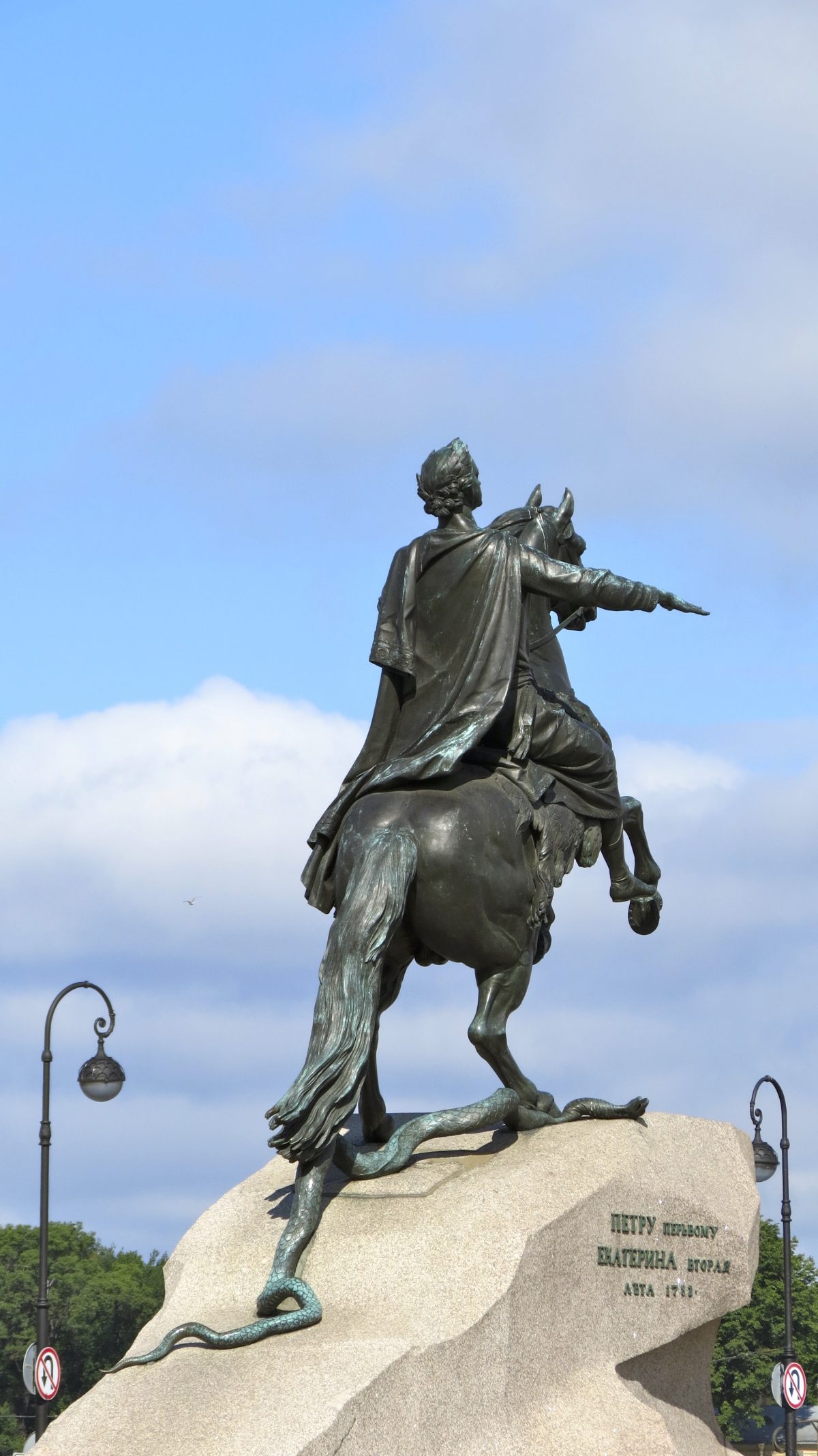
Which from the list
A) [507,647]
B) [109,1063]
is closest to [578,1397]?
[507,647]

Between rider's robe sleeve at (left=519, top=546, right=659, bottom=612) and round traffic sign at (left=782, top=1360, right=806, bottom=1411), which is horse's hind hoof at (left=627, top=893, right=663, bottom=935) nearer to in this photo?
rider's robe sleeve at (left=519, top=546, right=659, bottom=612)

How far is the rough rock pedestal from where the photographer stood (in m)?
10.4

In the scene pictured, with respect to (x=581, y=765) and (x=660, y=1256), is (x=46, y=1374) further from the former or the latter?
(x=660, y=1256)

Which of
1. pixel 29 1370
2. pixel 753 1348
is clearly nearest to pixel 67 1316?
pixel 753 1348

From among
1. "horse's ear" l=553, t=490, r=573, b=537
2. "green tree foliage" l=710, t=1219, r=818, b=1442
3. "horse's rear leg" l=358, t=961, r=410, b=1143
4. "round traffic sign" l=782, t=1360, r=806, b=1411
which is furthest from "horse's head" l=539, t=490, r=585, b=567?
"green tree foliage" l=710, t=1219, r=818, b=1442

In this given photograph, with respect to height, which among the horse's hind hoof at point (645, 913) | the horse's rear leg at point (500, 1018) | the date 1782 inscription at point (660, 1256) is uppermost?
the horse's hind hoof at point (645, 913)

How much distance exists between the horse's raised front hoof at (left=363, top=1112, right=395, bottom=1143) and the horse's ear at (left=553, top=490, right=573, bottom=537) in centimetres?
362

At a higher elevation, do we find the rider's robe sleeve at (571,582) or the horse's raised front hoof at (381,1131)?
the rider's robe sleeve at (571,582)

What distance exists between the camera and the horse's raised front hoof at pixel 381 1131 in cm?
1290

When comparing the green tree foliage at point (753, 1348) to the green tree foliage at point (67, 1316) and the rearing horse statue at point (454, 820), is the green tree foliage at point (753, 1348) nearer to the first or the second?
the green tree foliage at point (67, 1316)

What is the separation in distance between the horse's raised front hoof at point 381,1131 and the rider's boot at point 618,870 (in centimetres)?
214

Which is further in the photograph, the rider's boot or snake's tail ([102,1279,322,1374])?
the rider's boot

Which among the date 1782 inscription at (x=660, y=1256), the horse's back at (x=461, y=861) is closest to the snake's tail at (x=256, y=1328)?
the date 1782 inscription at (x=660, y=1256)

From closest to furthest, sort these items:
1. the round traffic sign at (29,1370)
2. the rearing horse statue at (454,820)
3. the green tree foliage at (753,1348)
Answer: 1. the rearing horse statue at (454,820)
2. the round traffic sign at (29,1370)
3. the green tree foliage at (753,1348)
